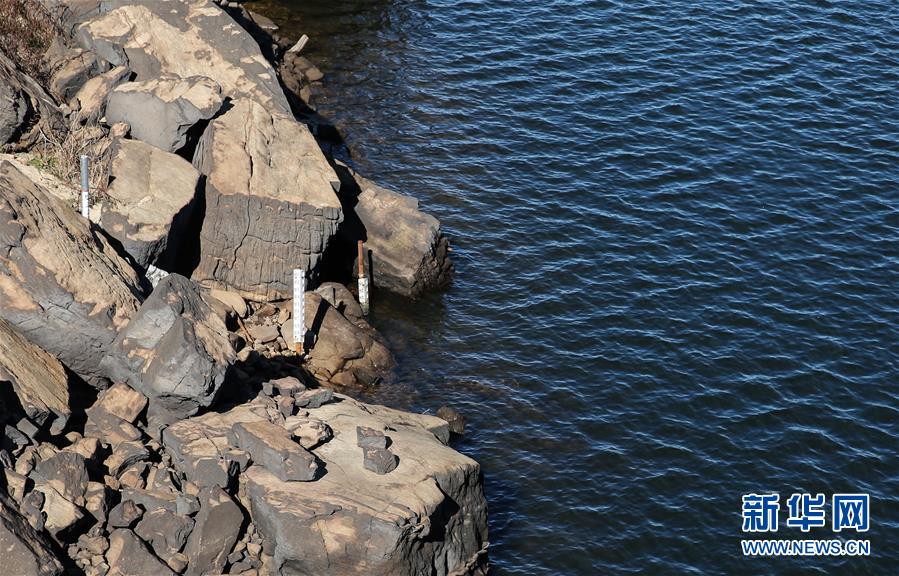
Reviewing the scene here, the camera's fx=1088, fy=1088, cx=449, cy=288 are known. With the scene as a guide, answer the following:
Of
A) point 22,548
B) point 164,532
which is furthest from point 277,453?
point 22,548

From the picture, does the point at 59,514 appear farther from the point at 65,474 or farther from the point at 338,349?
the point at 338,349

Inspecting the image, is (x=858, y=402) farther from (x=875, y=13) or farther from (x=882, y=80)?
(x=875, y=13)

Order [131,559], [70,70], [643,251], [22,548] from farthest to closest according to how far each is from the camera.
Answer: [643,251] → [70,70] → [131,559] → [22,548]

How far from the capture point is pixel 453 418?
29781mm

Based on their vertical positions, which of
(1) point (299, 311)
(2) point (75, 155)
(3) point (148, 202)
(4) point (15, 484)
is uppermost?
(2) point (75, 155)

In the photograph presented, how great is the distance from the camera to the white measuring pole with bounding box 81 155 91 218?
93.1 feet

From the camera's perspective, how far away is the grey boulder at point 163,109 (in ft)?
102

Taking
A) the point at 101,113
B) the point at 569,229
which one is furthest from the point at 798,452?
the point at 101,113

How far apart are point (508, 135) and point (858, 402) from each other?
18.7 metres

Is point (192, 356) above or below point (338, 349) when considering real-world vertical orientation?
above

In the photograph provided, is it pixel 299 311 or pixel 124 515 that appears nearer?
pixel 124 515

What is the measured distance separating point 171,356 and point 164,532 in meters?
3.64

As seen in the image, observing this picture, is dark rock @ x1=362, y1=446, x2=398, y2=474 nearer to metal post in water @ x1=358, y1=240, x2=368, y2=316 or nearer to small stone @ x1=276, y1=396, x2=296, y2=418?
small stone @ x1=276, y1=396, x2=296, y2=418

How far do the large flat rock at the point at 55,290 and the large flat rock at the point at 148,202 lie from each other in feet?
10.1
